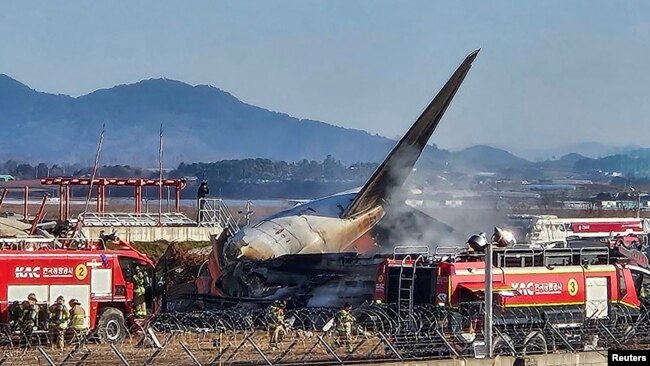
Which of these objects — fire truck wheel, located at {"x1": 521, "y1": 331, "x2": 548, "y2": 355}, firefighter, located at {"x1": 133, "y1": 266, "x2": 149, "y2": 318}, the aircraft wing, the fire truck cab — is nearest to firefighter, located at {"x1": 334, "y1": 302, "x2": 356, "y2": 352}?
the fire truck cab

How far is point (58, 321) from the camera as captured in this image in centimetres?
3050

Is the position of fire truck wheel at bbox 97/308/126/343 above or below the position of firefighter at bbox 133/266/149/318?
below

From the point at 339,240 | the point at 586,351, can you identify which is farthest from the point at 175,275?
the point at 586,351

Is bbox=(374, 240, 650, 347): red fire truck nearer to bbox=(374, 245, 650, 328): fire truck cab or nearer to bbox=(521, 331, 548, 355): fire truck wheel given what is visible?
bbox=(374, 245, 650, 328): fire truck cab

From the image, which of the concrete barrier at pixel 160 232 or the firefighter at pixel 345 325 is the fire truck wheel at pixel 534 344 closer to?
the firefighter at pixel 345 325

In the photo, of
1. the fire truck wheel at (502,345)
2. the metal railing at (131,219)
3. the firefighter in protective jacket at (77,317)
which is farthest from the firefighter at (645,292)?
the metal railing at (131,219)

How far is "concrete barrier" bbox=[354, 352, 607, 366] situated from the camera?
25734 mm

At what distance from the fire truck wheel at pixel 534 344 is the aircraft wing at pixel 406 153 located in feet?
76.5

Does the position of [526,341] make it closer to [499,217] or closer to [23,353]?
[23,353]

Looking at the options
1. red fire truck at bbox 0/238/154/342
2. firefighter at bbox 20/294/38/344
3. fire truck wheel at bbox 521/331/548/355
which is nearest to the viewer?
fire truck wheel at bbox 521/331/548/355

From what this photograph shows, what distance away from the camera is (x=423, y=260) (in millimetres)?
32719

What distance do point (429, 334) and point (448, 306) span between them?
4160 mm

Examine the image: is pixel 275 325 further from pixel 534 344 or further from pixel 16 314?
pixel 16 314

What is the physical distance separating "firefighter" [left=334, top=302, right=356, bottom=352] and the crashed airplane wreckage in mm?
8396
